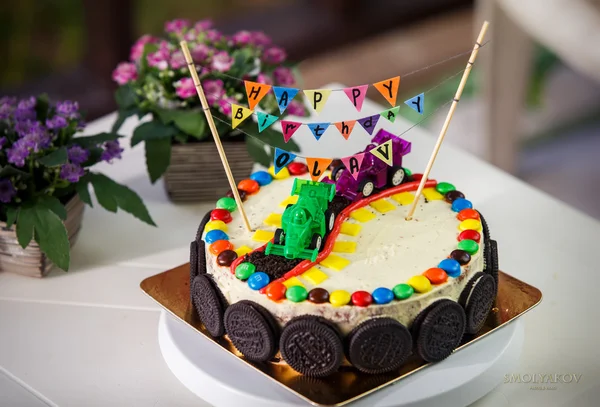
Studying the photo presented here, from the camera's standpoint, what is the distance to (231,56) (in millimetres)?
2150

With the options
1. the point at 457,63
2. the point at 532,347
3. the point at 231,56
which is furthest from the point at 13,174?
the point at 457,63

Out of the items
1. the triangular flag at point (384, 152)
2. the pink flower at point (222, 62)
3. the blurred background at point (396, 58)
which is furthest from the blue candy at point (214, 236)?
the blurred background at point (396, 58)

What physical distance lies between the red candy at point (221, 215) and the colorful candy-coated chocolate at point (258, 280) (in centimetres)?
21

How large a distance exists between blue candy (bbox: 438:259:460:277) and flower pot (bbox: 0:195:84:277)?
2.79 ft

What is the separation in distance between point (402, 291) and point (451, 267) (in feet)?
0.38

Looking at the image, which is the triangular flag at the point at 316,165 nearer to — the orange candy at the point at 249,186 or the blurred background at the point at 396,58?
the orange candy at the point at 249,186

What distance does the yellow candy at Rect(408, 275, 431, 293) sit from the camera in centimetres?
148

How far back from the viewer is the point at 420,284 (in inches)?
58.3

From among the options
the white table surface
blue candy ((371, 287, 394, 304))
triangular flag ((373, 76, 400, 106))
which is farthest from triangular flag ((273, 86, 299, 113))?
the white table surface

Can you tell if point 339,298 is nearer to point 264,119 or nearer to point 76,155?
point 264,119

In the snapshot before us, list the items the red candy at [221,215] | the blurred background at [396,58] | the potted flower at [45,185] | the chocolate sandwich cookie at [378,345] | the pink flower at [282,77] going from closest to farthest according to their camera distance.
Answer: the chocolate sandwich cookie at [378,345], the red candy at [221,215], the potted flower at [45,185], the pink flower at [282,77], the blurred background at [396,58]

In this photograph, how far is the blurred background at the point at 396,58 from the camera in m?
3.43

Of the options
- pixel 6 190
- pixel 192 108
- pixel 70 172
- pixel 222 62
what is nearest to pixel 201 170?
pixel 192 108

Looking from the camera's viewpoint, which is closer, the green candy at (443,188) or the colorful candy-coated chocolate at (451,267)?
the colorful candy-coated chocolate at (451,267)
